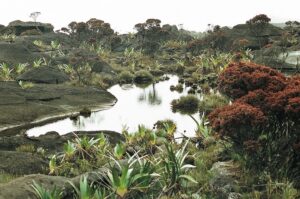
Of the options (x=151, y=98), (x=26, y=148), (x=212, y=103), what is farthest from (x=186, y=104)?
(x=26, y=148)

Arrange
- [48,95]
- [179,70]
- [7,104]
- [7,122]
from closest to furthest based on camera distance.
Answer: [7,122]
[7,104]
[48,95]
[179,70]

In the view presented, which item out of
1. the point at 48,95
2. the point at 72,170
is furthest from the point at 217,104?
the point at 72,170

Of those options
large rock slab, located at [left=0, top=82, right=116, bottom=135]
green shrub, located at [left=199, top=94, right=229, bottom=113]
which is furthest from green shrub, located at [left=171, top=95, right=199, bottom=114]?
large rock slab, located at [left=0, top=82, right=116, bottom=135]

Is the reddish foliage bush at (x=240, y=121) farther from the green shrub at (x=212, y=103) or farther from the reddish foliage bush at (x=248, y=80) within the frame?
the green shrub at (x=212, y=103)

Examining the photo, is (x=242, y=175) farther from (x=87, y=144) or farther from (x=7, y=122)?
(x=7, y=122)

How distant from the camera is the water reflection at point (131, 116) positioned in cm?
2897

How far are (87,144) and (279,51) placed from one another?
38.9 m

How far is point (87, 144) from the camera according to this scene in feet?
63.0

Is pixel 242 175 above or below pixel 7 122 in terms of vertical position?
above

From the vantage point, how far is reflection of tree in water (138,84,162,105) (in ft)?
133

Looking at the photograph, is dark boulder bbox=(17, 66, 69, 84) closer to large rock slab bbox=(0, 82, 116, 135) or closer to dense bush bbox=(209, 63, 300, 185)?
large rock slab bbox=(0, 82, 116, 135)

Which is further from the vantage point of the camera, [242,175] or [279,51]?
[279,51]

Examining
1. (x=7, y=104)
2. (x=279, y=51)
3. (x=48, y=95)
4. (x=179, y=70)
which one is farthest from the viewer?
(x=179, y=70)

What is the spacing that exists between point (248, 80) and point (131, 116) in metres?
19.0
